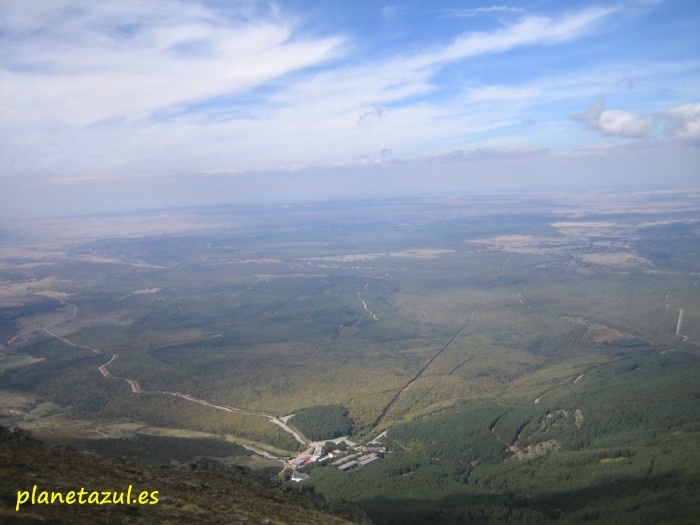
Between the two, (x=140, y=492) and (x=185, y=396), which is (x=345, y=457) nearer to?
(x=185, y=396)

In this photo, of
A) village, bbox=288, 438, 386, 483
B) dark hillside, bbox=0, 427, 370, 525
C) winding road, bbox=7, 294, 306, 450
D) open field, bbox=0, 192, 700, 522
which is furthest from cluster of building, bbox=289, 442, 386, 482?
dark hillside, bbox=0, 427, 370, 525

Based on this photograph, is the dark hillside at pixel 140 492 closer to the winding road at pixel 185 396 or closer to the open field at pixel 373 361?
the open field at pixel 373 361

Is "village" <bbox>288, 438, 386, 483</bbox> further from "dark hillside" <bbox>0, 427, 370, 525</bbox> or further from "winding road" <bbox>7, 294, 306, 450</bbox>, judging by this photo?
"dark hillside" <bbox>0, 427, 370, 525</bbox>

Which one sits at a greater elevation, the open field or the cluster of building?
the open field

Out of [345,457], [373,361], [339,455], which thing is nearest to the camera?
[345,457]

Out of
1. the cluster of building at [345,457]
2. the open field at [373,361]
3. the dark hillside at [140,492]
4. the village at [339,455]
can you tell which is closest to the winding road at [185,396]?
the open field at [373,361]

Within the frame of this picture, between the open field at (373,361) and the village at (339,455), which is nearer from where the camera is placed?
the village at (339,455)

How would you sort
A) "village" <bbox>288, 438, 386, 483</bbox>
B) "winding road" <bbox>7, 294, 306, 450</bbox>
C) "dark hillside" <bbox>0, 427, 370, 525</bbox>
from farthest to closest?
"winding road" <bbox>7, 294, 306, 450</bbox>
"village" <bbox>288, 438, 386, 483</bbox>
"dark hillside" <bbox>0, 427, 370, 525</bbox>

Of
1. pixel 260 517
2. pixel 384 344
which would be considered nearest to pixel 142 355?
pixel 384 344

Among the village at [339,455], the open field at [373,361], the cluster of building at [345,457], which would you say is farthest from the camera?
the open field at [373,361]

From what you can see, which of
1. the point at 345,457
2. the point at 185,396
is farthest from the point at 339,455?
the point at 185,396

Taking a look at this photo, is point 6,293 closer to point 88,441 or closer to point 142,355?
point 142,355
